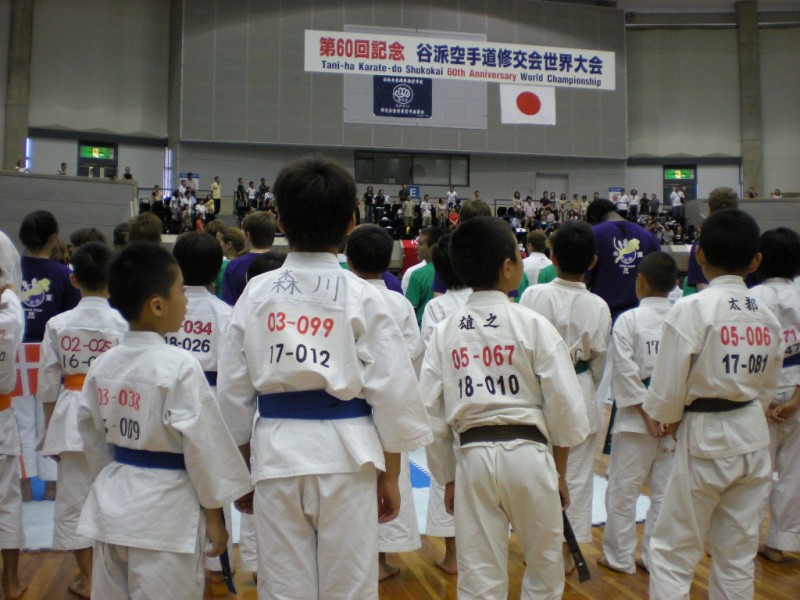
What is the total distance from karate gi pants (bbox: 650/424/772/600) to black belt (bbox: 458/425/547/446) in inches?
27.5

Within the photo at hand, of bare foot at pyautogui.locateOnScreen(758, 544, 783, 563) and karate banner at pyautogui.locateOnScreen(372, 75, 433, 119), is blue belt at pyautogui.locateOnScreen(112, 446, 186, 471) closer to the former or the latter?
bare foot at pyautogui.locateOnScreen(758, 544, 783, 563)

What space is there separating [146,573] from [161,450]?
351mm

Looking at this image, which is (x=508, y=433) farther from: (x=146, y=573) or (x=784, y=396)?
(x=784, y=396)

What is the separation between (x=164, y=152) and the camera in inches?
926

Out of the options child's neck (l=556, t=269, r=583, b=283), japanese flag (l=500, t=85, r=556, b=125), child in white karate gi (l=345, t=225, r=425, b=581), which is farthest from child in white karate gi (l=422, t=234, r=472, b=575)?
japanese flag (l=500, t=85, r=556, b=125)

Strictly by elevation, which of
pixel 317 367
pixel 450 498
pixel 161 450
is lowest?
pixel 450 498

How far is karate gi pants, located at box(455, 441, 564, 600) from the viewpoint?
2.49m

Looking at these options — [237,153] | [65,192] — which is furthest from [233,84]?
[65,192]

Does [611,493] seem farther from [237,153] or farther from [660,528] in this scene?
[237,153]

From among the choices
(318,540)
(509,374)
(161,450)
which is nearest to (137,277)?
(161,450)

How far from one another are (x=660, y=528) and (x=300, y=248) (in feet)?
5.83

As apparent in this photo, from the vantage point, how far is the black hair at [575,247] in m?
3.77

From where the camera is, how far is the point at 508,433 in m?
2.53

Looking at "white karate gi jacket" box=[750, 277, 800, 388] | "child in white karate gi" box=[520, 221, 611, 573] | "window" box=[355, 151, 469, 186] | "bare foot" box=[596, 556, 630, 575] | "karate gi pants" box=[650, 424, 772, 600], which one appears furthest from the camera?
"window" box=[355, 151, 469, 186]
